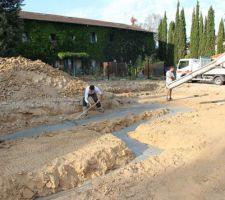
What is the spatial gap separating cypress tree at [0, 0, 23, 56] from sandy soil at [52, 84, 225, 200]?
18647mm

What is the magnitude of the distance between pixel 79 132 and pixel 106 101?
6.35m

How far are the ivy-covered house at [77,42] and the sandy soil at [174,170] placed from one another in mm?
22354

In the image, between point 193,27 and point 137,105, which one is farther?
point 193,27

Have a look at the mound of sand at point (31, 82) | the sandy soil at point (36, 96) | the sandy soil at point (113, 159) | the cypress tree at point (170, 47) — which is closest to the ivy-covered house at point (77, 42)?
the cypress tree at point (170, 47)

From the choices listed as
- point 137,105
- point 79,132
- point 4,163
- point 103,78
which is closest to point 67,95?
point 137,105

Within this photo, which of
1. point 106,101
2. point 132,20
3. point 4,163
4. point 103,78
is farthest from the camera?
point 132,20

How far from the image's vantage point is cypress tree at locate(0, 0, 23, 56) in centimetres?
2888

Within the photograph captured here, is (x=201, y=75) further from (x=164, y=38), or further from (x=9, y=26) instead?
(x=164, y=38)

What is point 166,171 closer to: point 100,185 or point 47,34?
point 100,185

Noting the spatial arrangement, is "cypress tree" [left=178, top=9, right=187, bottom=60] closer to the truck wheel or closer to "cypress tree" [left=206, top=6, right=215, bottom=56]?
"cypress tree" [left=206, top=6, right=215, bottom=56]

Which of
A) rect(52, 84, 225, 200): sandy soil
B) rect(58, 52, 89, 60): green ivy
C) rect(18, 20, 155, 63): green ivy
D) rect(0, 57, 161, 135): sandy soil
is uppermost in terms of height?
rect(18, 20, 155, 63): green ivy

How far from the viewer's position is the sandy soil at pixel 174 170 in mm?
7617

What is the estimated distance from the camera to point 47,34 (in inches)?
1558

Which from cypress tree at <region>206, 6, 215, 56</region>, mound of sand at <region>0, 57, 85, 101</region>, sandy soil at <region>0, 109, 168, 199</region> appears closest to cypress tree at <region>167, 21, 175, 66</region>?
cypress tree at <region>206, 6, 215, 56</region>
